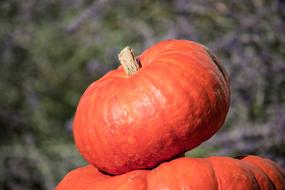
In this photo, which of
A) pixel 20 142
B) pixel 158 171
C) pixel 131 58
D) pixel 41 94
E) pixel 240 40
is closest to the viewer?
pixel 158 171

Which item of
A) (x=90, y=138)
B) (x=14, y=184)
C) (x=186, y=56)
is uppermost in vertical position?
(x=186, y=56)

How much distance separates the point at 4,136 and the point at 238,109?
276 centimetres

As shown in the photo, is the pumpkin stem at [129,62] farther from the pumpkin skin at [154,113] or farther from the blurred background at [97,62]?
the blurred background at [97,62]

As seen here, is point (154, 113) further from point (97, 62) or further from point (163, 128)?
point (97, 62)

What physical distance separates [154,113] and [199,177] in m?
0.28

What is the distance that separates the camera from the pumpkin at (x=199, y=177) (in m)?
2.31

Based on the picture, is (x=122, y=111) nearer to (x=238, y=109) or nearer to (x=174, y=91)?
(x=174, y=91)

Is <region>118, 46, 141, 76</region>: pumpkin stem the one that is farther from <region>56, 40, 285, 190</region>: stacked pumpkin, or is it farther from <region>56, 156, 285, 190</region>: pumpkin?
<region>56, 156, 285, 190</region>: pumpkin

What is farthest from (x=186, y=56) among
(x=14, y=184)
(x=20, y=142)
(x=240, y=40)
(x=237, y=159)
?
(x=20, y=142)

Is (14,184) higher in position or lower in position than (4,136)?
lower

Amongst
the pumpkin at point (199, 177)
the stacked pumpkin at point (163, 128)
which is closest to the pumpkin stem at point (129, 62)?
the stacked pumpkin at point (163, 128)

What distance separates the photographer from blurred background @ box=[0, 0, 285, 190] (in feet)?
15.3

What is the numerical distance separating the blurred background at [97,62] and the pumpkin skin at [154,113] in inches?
76.6

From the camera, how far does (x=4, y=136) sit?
6625mm
